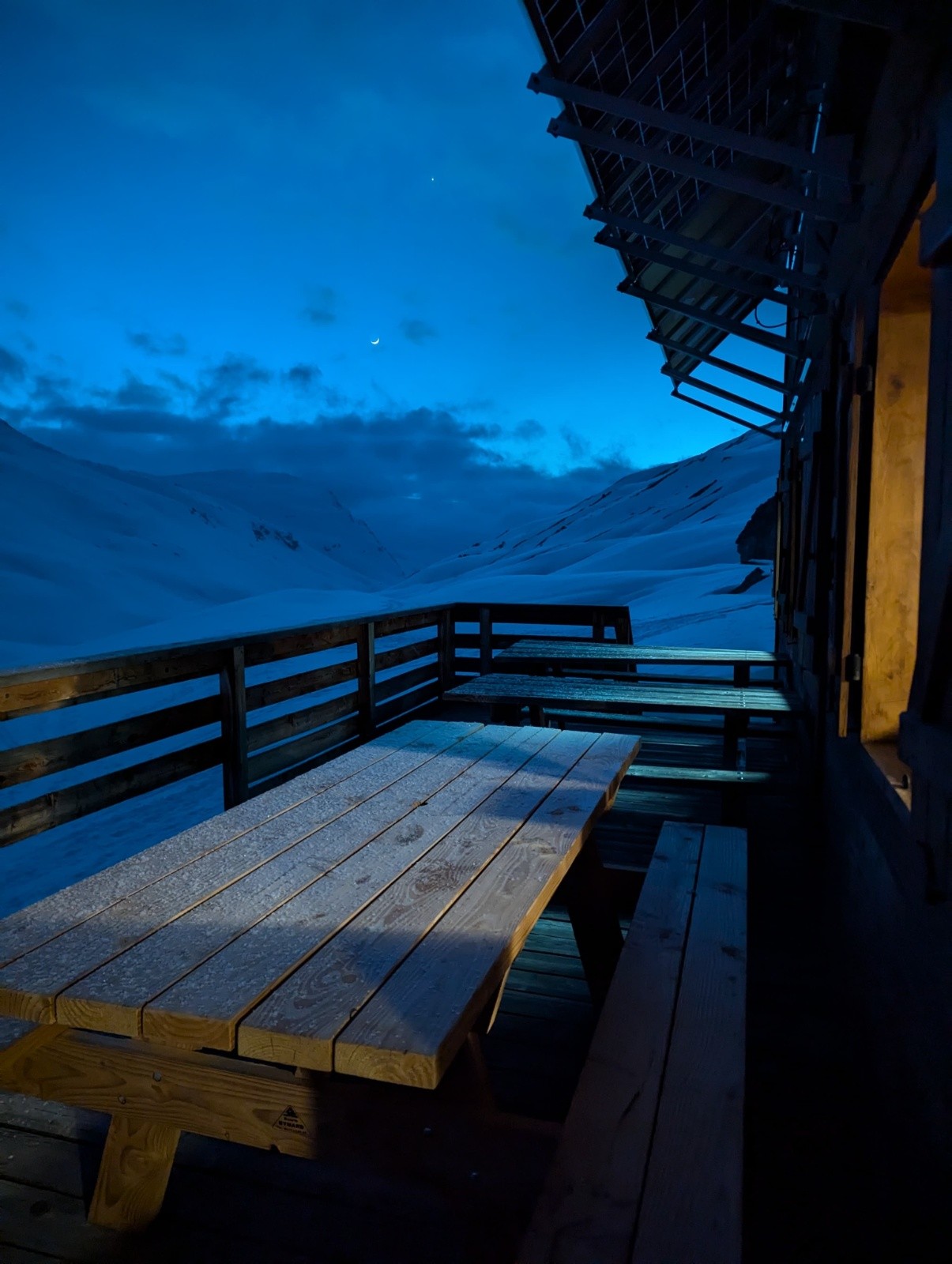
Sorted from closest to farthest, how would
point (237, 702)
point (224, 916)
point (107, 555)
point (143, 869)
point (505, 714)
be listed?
point (224, 916)
point (143, 869)
point (237, 702)
point (505, 714)
point (107, 555)

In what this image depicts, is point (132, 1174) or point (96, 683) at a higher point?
point (96, 683)

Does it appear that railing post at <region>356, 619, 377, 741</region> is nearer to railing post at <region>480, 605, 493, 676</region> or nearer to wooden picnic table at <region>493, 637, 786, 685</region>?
wooden picnic table at <region>493, 637, 786, 685</region>

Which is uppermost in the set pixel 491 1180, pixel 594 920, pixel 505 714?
pixel 505 714

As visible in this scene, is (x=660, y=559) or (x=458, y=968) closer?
(x=458, y=968)

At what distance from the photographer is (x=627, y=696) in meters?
4.41

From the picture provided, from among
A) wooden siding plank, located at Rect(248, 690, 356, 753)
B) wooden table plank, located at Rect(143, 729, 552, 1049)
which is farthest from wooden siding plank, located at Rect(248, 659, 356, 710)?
wooden table plank, located at Rect(143, 729, 552, 1049)

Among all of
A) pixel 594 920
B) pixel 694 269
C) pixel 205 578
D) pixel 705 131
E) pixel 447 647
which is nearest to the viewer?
pixel 594 920

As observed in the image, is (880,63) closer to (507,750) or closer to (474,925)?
(507,750)

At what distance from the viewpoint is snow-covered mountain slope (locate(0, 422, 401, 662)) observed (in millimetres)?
42688

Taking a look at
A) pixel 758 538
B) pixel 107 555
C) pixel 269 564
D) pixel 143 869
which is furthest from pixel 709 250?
pixel 269 564

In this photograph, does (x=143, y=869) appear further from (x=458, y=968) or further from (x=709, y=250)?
(x=709, y=250)

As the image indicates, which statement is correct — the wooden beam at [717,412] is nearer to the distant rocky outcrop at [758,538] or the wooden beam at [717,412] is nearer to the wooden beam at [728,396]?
the wooden beam at [728,396]

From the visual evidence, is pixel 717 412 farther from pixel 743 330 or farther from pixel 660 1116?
pixel 660 1116

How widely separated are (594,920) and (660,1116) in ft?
3.95
